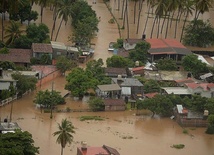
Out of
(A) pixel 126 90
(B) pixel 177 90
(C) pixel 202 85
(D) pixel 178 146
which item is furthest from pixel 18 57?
(D) pixel 178 146

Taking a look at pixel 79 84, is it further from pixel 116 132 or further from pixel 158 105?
pixel 116 132

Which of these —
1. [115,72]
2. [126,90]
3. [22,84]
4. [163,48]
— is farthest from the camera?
[163,48]

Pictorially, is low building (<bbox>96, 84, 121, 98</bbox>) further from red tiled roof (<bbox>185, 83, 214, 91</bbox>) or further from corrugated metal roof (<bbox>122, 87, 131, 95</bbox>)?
red tiled roof (<bbox>185, 83, 214, 91</bbox>)

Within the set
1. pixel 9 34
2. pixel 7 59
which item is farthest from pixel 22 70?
pixel 9 34

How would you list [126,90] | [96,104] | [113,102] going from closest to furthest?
[96,104]
[113,102]
[126,90]

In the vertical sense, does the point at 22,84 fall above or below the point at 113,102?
above

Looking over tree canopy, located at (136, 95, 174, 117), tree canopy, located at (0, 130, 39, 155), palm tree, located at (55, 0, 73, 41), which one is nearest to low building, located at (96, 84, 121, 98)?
tree canopy, located at (136, 95, 174, 117)
